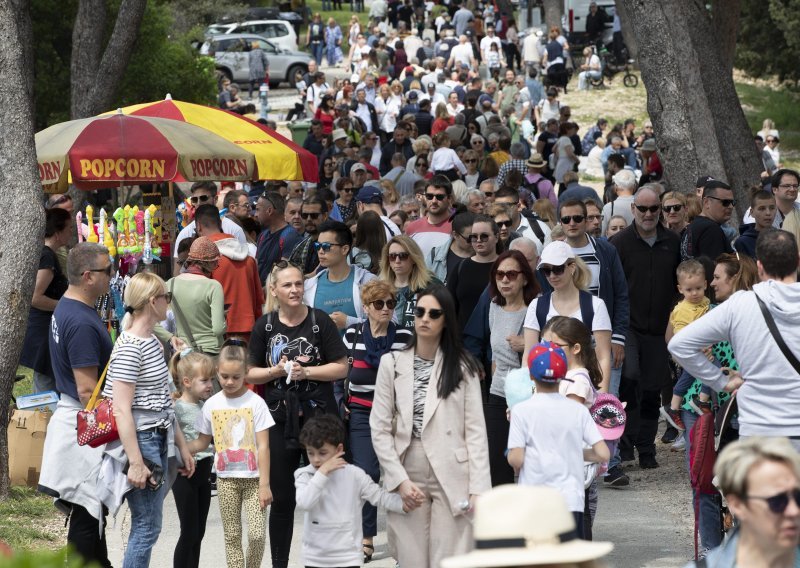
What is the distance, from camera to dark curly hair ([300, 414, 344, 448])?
646cm

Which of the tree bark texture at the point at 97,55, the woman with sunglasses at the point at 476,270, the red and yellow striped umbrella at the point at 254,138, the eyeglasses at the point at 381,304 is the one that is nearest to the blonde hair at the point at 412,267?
the woman with sunglasses at the point at 476,270

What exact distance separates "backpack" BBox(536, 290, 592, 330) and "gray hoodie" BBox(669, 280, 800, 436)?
161cm

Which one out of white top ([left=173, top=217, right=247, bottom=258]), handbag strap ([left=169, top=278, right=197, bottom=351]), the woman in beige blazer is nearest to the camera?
the woman in beige blazer

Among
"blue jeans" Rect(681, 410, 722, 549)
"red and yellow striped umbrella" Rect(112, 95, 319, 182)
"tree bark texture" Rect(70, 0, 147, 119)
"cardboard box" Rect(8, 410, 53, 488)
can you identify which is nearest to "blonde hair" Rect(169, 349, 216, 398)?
"cardboard box" Rect(8, 410, 53, 488)

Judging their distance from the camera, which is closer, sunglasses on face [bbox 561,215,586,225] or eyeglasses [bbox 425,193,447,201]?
sunglasses on face [bbox 561,215,586,225]

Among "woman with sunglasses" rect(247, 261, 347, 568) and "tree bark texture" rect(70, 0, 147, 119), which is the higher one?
"tree bark texture" rect(70, 0, 147, 119)

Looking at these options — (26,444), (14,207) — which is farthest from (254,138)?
(26,444)

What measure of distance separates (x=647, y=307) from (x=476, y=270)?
76.8 inches

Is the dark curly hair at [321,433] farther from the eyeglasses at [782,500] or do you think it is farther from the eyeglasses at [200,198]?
the eyeglasses at [200,198]

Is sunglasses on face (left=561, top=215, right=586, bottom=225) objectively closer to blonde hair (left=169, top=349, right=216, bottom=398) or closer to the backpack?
the backpack

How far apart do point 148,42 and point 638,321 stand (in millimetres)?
15500

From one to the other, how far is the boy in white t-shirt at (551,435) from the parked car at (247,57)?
112 ft

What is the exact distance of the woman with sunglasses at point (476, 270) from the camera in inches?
352

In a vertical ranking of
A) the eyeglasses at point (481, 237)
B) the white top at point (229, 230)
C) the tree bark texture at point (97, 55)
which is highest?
the tree bark texture at point (97, 55)
